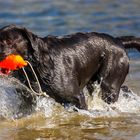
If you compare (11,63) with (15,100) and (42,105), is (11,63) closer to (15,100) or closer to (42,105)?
(42,105)

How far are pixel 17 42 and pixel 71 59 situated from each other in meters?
1.06

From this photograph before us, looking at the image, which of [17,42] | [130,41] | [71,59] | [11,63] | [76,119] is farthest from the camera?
[130,41]

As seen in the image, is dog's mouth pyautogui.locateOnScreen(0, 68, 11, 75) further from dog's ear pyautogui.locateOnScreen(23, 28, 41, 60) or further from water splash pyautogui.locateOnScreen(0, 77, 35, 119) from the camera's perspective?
water splash pyautogui.locateOnScreen(0, 77, 35, 119)

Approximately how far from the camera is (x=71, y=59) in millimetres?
8734

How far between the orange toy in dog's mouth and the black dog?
0.07 metres

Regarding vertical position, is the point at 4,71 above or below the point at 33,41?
below

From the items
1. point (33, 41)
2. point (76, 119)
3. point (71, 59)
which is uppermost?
point (33, 41)

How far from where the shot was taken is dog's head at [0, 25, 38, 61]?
783 centimetres

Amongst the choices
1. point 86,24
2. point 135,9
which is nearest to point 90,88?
point 86,24

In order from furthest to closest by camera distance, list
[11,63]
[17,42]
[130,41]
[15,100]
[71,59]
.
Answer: [130,41] → [15,100] → [71,59] → [17,42] → [11,63]

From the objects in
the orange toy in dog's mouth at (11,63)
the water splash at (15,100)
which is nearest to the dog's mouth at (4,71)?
the orange toy in dog's mouth at (11,63)

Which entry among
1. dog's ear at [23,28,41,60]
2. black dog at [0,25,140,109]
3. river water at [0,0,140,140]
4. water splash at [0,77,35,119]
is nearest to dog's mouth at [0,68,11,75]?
black dog at [0,25,140,109]

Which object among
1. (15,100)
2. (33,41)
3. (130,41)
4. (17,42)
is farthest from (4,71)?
(130,41)

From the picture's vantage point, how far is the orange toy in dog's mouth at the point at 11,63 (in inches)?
306
